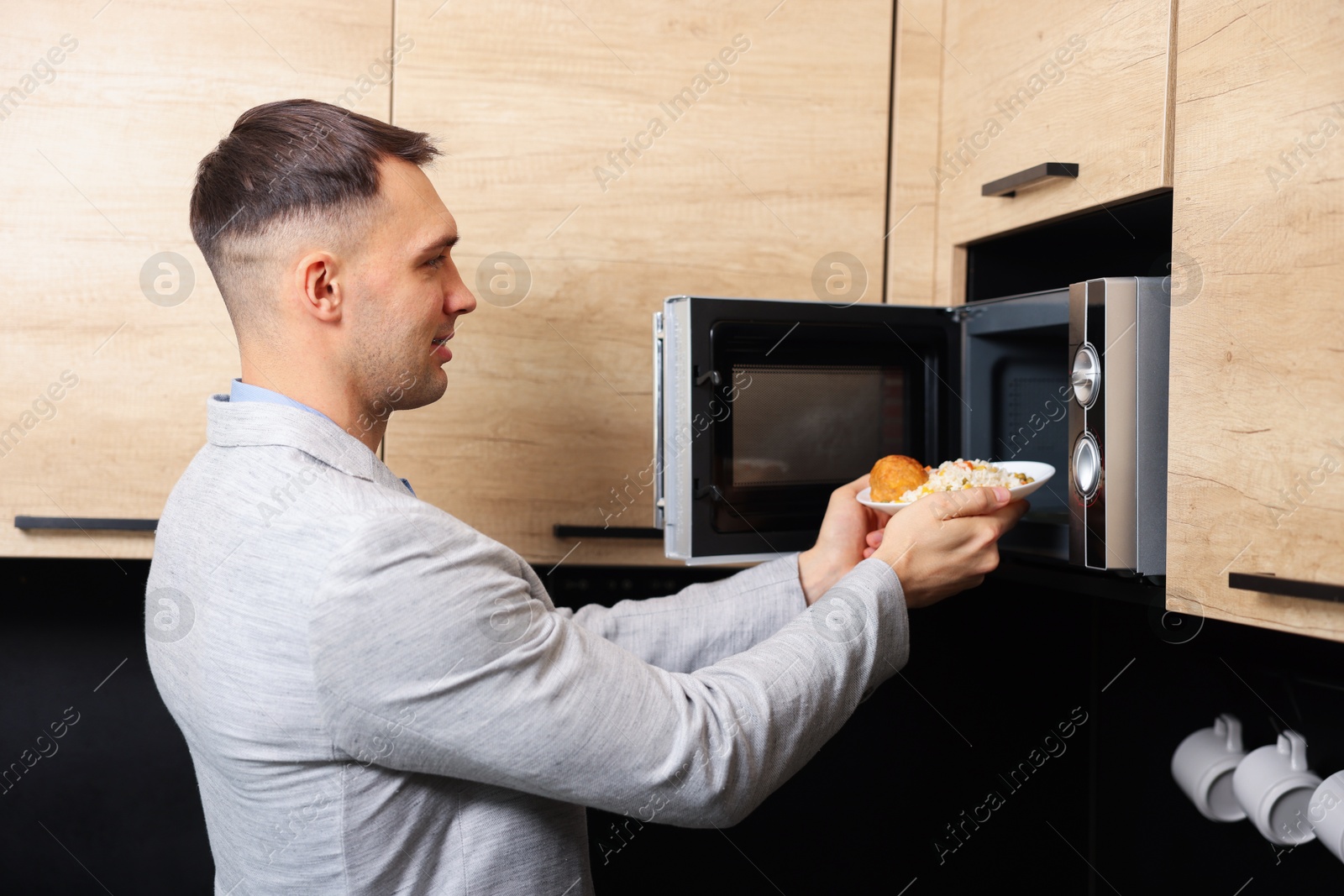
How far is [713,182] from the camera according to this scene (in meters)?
1.14

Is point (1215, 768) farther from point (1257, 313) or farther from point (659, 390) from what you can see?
point (659, 390)

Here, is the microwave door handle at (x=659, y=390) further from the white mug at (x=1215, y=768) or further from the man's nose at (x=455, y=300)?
the white mug at (x=1215, y=768)

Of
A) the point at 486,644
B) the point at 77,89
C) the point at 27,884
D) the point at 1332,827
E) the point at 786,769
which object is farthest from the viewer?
the point at 27,884

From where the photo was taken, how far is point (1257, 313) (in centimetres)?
73

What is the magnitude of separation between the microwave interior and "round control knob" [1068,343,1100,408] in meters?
0.09

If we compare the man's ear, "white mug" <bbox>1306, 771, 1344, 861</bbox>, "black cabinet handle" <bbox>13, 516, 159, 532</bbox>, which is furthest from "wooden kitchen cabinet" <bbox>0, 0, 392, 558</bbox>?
"white mug" <bbox>1306, 771, 1344, 861</bbox>

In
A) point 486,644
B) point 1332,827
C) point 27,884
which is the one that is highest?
point 486,644

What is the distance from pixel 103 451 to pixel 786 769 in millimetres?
838

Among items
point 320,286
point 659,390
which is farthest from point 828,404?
point 320,286

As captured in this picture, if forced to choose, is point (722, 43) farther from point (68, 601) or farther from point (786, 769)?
point (68, 601)

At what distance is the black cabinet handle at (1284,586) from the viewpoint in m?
0.66

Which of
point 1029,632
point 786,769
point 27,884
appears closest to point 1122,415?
point 786,769

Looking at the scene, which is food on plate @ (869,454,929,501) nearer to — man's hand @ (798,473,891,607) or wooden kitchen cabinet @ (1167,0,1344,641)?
man's hand @ (798,473,891,607)

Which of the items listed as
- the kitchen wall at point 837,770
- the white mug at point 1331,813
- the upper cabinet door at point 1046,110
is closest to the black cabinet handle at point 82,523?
the kitchen wall at point 837,770
